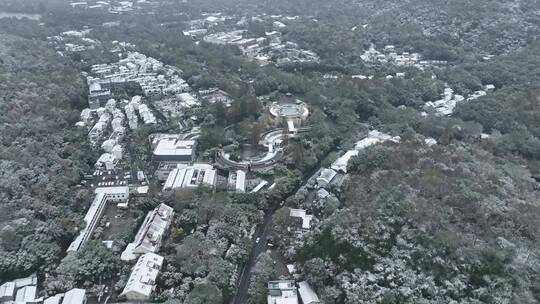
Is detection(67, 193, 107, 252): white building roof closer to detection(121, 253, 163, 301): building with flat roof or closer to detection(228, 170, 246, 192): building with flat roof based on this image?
detection(121, 253, 163, 301): building with flat roof

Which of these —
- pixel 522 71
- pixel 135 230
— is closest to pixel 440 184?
pixel 135 230

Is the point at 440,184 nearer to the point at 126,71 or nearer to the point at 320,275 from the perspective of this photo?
the point at 320,275

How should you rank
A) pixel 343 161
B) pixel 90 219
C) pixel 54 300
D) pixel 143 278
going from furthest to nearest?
pixel 343 161 < pixel 90 219 < pixel 143 278 < pixel 54 300

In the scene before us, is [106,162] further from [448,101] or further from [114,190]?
[448,101]

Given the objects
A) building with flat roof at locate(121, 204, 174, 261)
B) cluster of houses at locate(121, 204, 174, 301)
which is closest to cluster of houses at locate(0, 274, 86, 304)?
cluster of houses at locate(121, 204, 174, 301)

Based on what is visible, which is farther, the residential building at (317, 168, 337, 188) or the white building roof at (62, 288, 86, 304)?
the residential building at (317, 168, 337, 188)

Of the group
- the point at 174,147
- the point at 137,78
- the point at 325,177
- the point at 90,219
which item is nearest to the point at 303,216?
the point at 325,177
